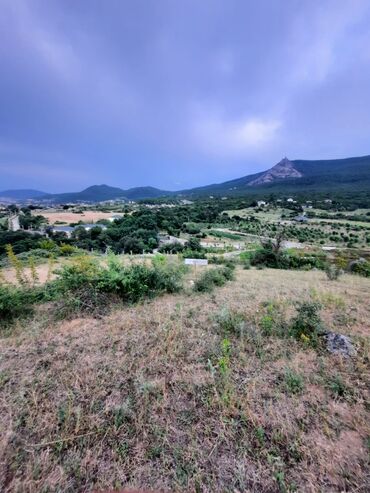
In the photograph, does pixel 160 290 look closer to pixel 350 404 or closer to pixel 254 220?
pixel 350 404

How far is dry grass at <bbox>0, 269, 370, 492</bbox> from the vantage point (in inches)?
72.0

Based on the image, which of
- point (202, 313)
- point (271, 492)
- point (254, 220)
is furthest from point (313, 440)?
point (254, 220)

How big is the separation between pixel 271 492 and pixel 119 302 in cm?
400

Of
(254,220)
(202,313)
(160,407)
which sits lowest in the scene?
(254,220)

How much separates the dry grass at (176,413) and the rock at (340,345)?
0.17m

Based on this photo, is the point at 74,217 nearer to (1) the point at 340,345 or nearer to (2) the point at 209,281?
(2) the point at 209,281

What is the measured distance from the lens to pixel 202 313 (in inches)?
185

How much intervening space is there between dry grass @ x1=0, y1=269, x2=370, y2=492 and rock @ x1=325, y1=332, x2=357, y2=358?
0.55ft

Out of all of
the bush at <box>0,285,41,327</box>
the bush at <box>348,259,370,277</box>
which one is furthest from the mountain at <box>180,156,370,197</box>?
the bush at <box>0,285,41,327</box>

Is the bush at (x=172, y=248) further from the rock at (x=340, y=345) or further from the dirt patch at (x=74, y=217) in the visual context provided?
the dirt patch at (x=74, y=217)

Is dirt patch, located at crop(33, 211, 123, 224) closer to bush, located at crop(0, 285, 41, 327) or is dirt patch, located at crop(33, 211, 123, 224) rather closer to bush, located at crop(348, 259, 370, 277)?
bush, located at crop(348, 259, 370, 277)

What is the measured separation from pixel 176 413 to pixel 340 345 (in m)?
2.75

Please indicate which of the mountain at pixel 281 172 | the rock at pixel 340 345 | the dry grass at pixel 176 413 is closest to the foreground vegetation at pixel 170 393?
the dry grass at pixel 176 413

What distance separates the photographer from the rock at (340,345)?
337 cm
